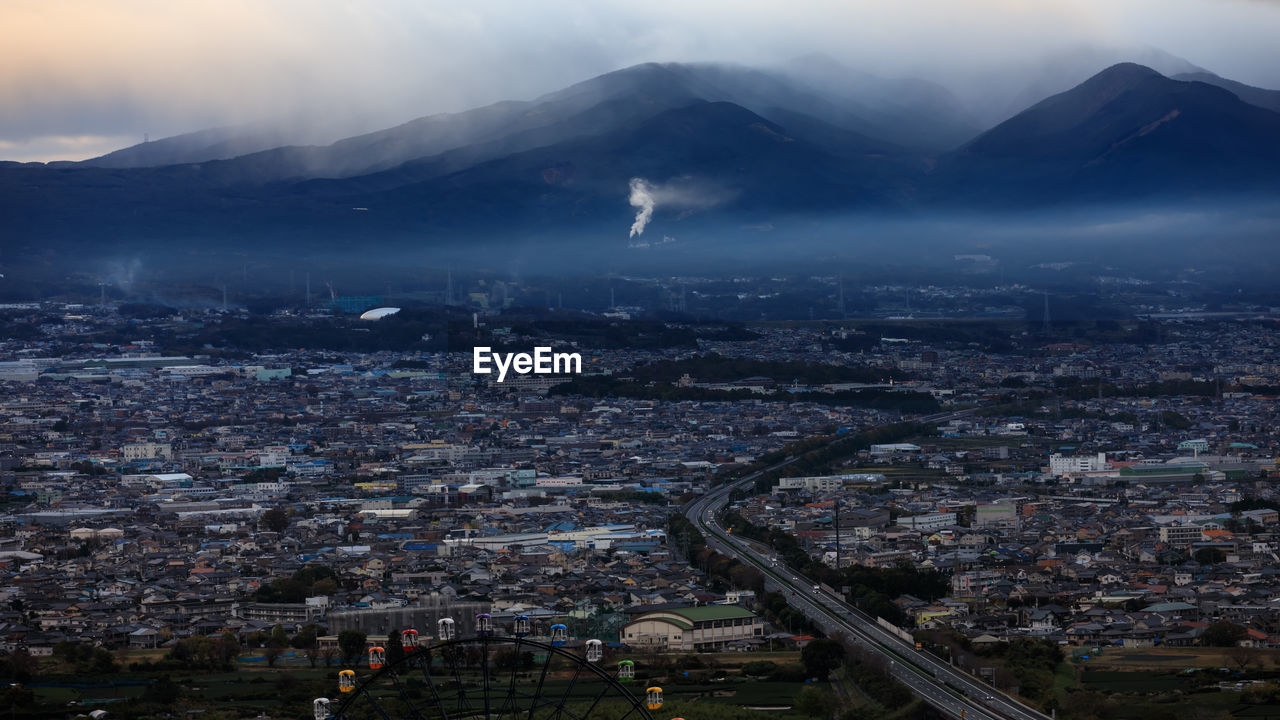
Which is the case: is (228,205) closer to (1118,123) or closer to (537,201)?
(537,201)

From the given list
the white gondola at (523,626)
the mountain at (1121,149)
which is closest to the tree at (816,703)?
the white gondola at (523,626)

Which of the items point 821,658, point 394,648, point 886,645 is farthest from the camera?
point 886,645

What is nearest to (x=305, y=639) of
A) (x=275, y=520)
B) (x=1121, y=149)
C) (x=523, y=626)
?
(x=523, y=626)

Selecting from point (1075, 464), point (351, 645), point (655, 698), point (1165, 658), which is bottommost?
point (1075, 464)

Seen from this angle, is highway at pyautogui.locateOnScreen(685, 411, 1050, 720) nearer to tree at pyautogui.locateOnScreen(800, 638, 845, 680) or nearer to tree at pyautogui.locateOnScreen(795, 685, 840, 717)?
tree at pyautogui.locateOnScreen(800, 638, 845, 680)

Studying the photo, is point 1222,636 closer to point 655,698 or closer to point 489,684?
point 489,684

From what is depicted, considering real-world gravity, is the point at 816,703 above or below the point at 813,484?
above
